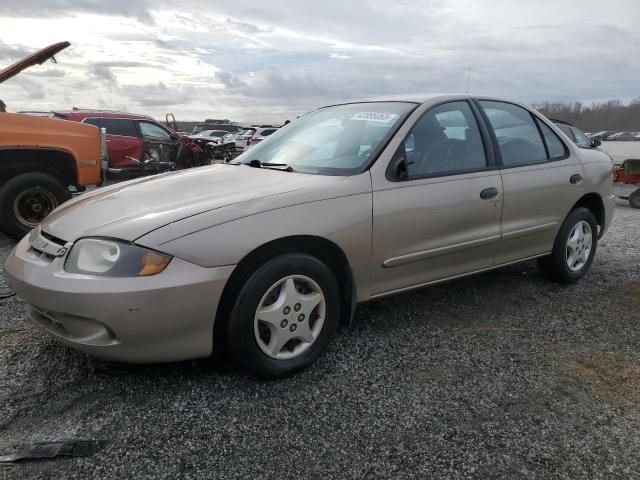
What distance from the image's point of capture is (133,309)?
240cm

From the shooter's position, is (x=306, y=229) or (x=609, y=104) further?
(x=609, y=104)

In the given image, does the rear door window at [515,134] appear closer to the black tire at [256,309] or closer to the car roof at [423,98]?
the car roof at [423,98]

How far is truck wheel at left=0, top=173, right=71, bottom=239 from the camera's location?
18.6ft

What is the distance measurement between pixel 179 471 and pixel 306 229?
4.24 ft

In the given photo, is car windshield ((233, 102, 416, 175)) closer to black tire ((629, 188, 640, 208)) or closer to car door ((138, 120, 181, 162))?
black tire ((629, 188, 640, 208))

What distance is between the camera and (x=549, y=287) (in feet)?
14.8

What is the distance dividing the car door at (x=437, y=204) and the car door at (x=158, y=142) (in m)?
10.0

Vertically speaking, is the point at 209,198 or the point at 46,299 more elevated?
the point at 209,198

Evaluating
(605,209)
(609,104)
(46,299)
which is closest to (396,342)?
(46,299)

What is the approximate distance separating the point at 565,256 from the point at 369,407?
8.66 ft

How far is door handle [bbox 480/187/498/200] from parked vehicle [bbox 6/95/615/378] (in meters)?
0.01

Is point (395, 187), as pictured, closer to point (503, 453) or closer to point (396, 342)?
point (396, 342)

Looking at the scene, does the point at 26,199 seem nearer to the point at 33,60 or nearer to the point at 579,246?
the point at 33,60

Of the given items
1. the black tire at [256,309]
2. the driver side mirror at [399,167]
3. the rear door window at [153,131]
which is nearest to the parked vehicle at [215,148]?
the rear door window at [153,131]
